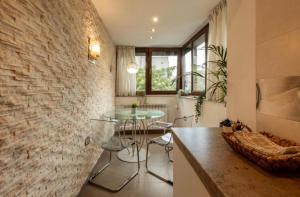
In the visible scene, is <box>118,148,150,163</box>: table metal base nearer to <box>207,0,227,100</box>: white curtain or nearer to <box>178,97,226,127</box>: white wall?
<box>178,97,226,127</box>: white wall

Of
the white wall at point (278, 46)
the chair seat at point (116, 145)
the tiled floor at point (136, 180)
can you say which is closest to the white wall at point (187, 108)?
the tiled floor at point (136, 180)

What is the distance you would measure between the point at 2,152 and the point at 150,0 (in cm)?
231

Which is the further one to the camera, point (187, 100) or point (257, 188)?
point (187, 100)

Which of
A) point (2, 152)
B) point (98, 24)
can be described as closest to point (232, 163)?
point (2, 152)

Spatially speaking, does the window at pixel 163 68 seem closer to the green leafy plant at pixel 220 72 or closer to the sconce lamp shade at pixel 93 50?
the green leafy plant at pixel 220 72

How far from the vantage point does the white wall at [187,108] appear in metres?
2.67

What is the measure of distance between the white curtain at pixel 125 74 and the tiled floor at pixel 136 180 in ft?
6.51

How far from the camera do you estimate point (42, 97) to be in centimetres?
129

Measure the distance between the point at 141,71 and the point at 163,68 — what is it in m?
0.61

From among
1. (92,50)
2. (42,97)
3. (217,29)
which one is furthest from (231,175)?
(217,29)

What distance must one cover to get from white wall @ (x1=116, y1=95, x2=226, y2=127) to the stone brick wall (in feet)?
5.95

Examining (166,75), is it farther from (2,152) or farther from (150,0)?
(2,152)

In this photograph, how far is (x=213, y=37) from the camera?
283 centimetres

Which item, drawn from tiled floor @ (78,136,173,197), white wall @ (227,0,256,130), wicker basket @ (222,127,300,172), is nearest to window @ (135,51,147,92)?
tiled floor @ (78,136,173,197)
